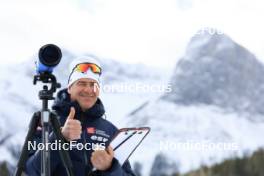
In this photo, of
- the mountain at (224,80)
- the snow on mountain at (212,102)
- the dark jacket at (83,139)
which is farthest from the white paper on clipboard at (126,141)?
the mountain at (224,80)

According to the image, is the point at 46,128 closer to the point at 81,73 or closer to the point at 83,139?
the point at 83,139

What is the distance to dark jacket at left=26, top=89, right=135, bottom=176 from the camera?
3502mm

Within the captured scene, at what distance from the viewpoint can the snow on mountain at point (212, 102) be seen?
15450 cm

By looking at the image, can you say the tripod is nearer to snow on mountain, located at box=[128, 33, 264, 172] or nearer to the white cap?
the white cap

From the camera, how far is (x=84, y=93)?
3871mm

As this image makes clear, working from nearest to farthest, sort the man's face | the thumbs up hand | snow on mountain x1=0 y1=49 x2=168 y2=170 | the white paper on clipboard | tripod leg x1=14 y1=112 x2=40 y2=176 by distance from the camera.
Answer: the thumbs up hand → tripod leg x1=14 y1=112 x2=40 y2=176 → the white paper on clipboard → the man's face → snow on mountain x1=0 y1=49 x2=168 y2=170

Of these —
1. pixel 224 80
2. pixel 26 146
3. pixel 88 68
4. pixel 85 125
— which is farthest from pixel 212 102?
pixel 26 146

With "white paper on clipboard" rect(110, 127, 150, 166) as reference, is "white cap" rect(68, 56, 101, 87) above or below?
above

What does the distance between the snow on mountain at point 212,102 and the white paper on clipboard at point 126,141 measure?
5154 inches

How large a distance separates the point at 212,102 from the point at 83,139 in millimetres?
175087

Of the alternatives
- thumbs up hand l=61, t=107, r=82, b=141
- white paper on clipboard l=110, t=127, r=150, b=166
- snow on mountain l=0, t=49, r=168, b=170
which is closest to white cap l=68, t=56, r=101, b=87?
white paper on clipboard l=110, t=127, r=150, b=166

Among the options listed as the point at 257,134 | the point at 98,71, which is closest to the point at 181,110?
the point at 257,134

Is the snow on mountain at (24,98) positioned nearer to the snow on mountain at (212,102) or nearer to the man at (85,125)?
the snow on mountain at (212,102)

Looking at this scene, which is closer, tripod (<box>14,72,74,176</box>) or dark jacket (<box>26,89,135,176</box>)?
tripod (<box>14,72,74,176</box>)
